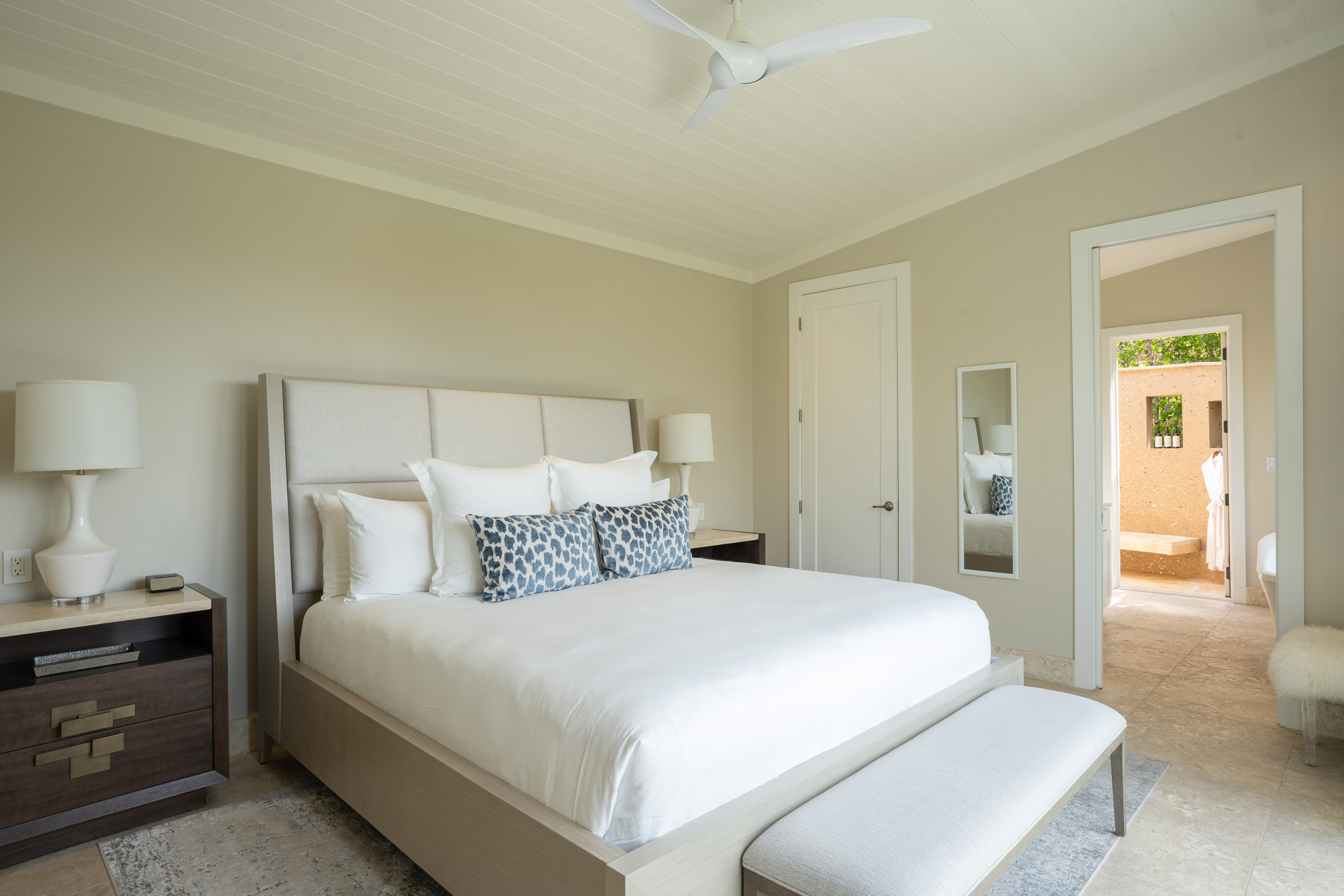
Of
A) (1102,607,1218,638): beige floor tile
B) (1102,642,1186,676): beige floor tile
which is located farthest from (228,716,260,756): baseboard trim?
(1102,607,1218,638): beige floor tile

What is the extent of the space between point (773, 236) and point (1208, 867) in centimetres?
365

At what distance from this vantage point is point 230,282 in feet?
9.40

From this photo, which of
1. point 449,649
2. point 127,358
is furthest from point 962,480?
point 127,358

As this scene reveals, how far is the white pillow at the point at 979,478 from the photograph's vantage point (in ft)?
12.9

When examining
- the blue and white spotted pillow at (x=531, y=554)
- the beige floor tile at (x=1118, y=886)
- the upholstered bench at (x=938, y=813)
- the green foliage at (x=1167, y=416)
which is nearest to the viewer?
the upholstered bench at (x=938, y=813)

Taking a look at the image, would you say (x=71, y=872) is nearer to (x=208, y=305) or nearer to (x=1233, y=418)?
(x=208, y=305)

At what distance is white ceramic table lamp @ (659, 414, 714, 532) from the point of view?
4.21 meters

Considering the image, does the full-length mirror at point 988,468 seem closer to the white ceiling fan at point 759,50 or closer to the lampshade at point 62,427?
the white ceiling fan at point 759,50

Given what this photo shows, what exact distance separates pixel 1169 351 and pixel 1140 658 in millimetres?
4015

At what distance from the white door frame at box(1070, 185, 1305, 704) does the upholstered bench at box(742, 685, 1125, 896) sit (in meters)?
1.84

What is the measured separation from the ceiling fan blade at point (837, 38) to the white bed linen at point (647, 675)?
5.58ft

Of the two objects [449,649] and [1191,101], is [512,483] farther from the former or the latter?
[1191,101]

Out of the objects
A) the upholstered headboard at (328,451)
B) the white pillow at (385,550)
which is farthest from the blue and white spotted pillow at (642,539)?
the upholstered headboard at (328,451)

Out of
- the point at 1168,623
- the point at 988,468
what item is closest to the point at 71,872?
the point at 988,468
